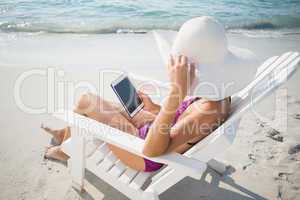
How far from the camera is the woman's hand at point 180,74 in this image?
1954mm

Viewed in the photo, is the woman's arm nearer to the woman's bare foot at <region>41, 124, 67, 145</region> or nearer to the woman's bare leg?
the woman's bare leg

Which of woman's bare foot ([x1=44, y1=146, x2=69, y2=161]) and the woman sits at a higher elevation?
the woman

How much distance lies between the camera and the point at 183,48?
1.97 metres

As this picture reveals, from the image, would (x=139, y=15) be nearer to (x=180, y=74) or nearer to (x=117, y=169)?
(x=117, y=169)

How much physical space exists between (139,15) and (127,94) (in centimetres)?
767

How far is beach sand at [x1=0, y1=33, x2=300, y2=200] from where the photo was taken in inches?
116

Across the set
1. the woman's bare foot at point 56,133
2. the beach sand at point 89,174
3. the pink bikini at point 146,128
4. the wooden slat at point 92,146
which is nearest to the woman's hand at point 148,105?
the pink bikini at point 146,128

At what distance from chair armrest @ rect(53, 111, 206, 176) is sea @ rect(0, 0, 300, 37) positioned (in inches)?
253

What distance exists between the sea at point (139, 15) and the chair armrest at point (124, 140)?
643 cm

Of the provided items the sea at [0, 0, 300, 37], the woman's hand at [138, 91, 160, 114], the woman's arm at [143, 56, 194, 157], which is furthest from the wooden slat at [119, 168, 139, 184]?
the sea at [0, 0, 300, 37]

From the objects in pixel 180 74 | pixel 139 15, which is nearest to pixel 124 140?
pixel 180 74

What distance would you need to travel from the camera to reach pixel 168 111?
2068 millimetres

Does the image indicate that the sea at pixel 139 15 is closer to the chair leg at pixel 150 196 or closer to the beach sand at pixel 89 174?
the beach sand at pixel 89 174

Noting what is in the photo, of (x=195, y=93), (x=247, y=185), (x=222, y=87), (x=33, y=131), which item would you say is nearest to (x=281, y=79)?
(x=222, y=87)
